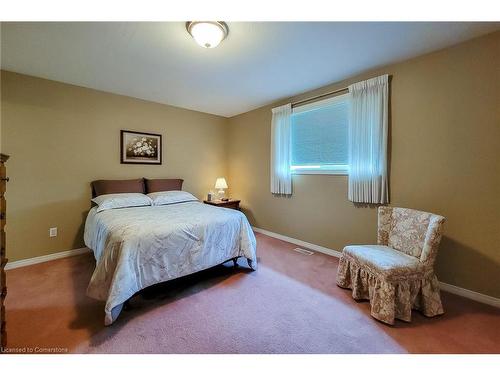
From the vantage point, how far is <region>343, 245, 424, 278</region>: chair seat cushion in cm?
168

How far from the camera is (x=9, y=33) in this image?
1.87 m

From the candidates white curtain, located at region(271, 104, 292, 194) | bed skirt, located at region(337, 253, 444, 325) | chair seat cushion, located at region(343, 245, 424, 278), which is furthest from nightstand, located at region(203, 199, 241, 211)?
bed skirt, located at region(337, 253, 444, 325)

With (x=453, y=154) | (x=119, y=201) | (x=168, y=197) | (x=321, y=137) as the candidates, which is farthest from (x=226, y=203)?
(x=453, y=154)

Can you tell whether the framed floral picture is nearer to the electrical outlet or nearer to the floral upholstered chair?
the electrical outlet

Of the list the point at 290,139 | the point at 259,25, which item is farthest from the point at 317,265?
the point at 259,25

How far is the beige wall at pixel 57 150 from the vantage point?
8.57 ft

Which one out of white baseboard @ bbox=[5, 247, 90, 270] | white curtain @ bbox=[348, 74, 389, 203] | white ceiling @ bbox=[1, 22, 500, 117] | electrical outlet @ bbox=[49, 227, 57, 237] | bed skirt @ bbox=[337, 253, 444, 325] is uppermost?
white ceiling @ bbox=[1, 22, 500, 117]

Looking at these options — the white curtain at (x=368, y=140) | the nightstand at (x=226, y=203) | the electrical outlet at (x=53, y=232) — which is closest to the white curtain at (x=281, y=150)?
the nightstand at (x=226, y=203)

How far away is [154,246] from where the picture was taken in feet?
6.07

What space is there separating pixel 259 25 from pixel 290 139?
1.89 metres

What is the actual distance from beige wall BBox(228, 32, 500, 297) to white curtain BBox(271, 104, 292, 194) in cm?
94

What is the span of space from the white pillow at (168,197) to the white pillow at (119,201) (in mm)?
107

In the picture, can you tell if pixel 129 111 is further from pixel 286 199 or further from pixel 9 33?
pixel 286 199

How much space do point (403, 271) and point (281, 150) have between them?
2.39 m
